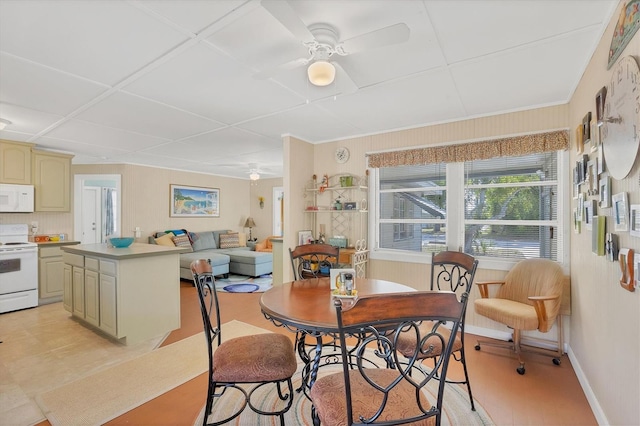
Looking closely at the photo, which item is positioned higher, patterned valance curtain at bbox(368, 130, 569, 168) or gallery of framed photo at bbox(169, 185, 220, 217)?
patterned valance curtain at bbox(368, 130, 569, 168)

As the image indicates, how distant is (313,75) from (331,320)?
136cm

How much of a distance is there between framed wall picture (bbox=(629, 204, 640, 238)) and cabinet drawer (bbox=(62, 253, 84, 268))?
4.51 meters

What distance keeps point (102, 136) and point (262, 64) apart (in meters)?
3.04

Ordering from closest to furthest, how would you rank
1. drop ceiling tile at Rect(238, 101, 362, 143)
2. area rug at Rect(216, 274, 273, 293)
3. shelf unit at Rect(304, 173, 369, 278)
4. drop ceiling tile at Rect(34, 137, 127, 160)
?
drop ceiling tile at Rect(238, 101, 362, 143) < shelf unit at Rect(304, 173, 369, 278) < drop ceiling tile at Rect(34, 137, 127, 160) < area rug at Rect(216, 274, 273, 293)

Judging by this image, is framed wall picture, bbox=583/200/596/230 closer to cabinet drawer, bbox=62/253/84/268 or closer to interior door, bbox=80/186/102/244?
cabinet drawer, bbox=62/253/84/268

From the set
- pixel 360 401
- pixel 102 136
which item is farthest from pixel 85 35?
pixel 102 136

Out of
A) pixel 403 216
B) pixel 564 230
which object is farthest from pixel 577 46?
pixel 403 216

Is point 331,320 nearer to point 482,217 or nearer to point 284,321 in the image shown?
point 284,321

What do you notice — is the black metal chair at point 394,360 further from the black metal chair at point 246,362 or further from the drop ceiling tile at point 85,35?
the drop ceiling tile at point 85,35

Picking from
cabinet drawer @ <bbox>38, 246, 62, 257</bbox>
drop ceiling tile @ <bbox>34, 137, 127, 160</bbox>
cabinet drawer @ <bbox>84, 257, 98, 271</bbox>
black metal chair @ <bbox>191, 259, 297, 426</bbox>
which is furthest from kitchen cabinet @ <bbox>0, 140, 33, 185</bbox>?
black metal chair @ <bbox>191, 259, 297, 426</bbox>

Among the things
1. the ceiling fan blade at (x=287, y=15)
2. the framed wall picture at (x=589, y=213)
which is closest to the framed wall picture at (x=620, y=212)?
the framed wall picture at (x=589, y=213)

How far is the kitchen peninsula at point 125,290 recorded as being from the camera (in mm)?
2945

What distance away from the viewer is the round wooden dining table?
1.51 metres

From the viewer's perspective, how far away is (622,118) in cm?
147
